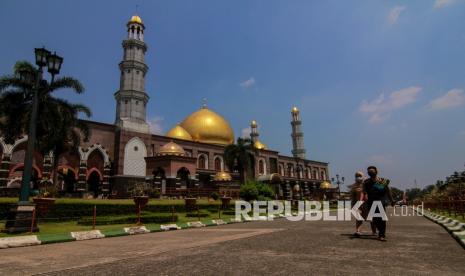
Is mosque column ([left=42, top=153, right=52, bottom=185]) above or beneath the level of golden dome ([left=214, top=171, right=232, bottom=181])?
above

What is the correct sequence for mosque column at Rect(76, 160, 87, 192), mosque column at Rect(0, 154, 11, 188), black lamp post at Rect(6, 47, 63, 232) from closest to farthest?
black lamp post at Rect(6, 47, 63, 232)
mosque column at Rect(0, 154, 11, 188)
mosque column at Rect(76, 160, 87, 192)

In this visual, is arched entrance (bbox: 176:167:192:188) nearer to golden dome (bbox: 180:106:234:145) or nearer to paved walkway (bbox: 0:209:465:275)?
golden dome (bbox: 180:106:234:145)

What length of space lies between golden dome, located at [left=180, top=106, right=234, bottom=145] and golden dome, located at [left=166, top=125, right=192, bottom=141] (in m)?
2.30

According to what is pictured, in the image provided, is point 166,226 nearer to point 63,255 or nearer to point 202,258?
point 63,255

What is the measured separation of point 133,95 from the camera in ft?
144

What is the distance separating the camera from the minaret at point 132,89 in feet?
144

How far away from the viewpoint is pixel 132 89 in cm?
4375

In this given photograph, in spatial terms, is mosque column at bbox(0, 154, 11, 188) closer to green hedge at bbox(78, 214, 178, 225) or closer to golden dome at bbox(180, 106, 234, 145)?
green hedge at bbox(78, 214, 178, 225)

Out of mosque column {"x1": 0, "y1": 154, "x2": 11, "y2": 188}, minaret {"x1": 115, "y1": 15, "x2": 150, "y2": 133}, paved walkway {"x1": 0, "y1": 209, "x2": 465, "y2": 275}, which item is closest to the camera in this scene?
paved walkway {"x1": 0, "y1": 209, "x2": 465, "y2": 275}

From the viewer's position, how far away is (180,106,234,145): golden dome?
5893cm


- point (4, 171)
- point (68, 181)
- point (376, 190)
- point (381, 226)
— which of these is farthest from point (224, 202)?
point (68, 181)

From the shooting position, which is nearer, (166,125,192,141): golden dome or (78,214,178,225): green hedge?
(78,214,178,225): green hedge

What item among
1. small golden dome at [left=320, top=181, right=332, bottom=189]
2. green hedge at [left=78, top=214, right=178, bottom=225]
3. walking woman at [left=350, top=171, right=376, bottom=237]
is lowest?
green hedge at [left=78, top=214, right=178, bottom=225]

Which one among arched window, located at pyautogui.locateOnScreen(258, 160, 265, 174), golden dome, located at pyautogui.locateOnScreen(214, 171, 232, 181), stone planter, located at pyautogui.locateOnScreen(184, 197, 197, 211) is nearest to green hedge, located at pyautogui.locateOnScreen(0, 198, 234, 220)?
stone planter, located at pyautogui.locateOnScreen(184, 197, 197, 211)
